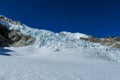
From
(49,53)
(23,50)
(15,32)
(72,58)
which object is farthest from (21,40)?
(72,58)

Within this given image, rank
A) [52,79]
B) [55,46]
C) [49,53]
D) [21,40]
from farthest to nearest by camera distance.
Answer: [21,40] < [55,46] < [49,53] < [52,79]

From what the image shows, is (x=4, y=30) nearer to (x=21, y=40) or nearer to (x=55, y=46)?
(x=21, y=40)

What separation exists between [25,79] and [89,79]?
149 inches

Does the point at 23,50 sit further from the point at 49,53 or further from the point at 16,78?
the point at 16,78

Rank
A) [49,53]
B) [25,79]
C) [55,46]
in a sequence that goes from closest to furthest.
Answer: [25,79] → [49,53] → [55,46]

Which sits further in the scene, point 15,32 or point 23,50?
point 15,32

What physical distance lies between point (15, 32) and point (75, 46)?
11.3 metres

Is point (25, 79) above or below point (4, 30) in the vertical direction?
below

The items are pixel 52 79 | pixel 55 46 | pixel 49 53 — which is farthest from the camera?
pixel 55 46

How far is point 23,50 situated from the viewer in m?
27.3

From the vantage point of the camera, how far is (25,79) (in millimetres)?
10766

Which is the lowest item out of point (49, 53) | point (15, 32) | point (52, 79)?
point (52, 79)

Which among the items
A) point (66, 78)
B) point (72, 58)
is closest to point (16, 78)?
point (66, 78)

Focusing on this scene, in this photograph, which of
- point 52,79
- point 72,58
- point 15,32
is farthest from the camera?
point 15,32
